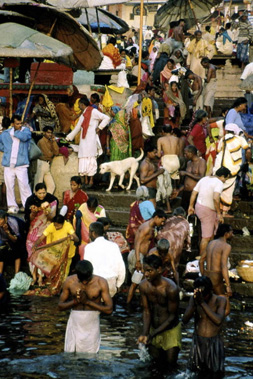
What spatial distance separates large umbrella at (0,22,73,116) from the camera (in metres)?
16.4

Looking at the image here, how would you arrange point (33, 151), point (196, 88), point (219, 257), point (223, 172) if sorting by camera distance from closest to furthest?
point (219, 257)
point (223, 172)
point (33, 151)
point (196, 88)

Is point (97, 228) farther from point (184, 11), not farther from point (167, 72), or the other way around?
point (184, 11)

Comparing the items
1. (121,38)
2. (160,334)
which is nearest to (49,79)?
(160,334)

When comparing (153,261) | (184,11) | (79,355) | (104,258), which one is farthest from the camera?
(184,11)

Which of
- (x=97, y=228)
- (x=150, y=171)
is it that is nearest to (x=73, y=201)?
(x=150, y=171)

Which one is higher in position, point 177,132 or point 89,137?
point 177,132

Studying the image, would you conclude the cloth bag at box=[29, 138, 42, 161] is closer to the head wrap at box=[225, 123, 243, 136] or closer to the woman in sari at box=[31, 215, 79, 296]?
the woman in sari at box=[31, 215, 79, 296]

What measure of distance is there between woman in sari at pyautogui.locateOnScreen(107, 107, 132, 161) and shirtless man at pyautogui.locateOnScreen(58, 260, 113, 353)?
7345 millimetres

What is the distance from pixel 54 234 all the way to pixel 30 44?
3.72m

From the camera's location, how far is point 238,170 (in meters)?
15.4

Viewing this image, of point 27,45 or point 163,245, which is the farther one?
point 27,45

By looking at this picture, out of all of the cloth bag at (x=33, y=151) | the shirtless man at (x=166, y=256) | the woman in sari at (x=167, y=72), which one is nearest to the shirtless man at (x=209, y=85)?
the woman in sari at (x=167, y=72)

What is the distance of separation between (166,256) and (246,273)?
179 centimetres

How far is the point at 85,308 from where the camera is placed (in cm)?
1034
